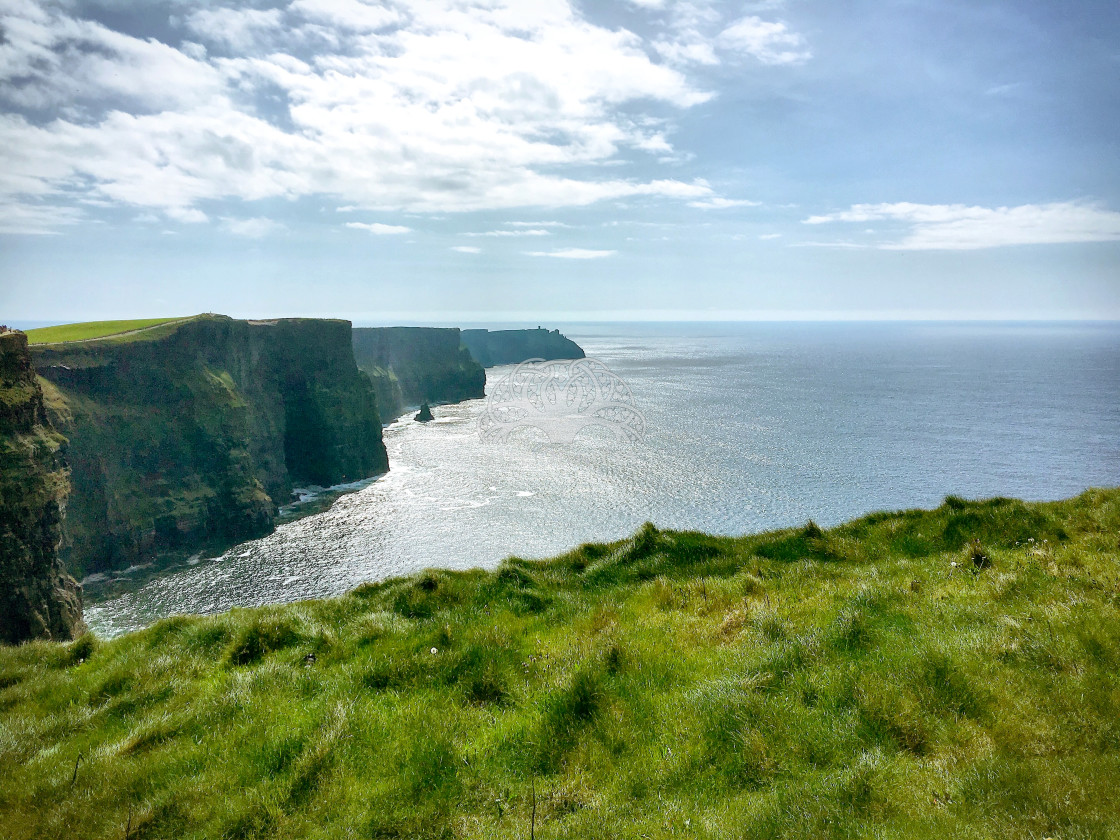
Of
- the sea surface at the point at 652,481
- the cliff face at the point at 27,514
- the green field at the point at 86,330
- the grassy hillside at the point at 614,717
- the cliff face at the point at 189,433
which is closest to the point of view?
the grassy hillside at the point at 614,717

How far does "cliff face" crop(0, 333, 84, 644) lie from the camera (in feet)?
110

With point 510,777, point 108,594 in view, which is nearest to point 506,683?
point 510,777

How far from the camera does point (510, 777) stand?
19.4 ft

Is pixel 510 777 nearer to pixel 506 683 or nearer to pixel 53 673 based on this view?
pixel 506 683

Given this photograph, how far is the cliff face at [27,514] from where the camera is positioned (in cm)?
3344

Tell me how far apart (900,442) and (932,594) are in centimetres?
9791

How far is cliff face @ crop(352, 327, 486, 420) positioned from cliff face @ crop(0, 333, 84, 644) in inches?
3749

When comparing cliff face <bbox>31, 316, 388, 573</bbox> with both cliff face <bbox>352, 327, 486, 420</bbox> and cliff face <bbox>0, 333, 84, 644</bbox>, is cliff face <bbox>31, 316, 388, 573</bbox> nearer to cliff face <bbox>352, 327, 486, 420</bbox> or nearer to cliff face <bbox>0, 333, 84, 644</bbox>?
cliff face <bbox>0, 333, 84, 644</bbox>

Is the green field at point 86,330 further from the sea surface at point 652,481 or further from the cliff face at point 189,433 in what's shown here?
the sea surface at point 652,481

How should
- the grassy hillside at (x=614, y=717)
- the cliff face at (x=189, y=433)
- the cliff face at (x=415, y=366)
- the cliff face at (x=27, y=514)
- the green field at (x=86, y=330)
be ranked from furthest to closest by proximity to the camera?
the cliff face at (x=415, y=366) → the green field at (x=86, y=330) → the cliff face at (x=189, y=433) → the cliff face at (x=27, y=514) → the grassy hillside at (x=614, y=717)

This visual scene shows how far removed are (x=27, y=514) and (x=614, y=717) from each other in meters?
43.4

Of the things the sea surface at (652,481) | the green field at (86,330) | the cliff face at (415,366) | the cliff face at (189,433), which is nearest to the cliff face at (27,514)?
the sea surface at (652,481)

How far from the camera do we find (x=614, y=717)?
6512mm

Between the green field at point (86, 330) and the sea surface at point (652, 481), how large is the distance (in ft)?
88.4
